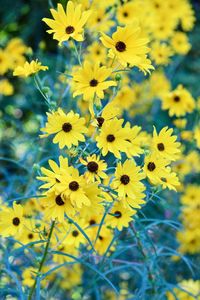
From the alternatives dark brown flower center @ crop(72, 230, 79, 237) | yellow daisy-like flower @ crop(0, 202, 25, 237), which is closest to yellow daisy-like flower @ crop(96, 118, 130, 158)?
yellow daisy-like flower @ crop(0, 202, 25, 237)

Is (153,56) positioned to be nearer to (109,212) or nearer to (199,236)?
(199,236)

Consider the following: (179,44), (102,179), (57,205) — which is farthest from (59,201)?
(179,44)

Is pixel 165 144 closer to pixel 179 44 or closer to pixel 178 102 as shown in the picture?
pixel 178 102

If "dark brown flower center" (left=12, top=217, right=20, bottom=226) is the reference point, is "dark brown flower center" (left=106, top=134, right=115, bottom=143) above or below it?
above

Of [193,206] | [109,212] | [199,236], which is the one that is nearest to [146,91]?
[193,206]

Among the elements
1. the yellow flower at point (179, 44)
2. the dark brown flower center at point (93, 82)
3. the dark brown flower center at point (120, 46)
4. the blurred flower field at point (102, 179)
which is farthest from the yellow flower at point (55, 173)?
the yellow flower at point (179, 44)

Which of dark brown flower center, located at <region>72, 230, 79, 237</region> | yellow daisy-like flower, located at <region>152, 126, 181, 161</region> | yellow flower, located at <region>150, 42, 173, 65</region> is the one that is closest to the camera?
yellow daisy-like flower, located at <region>152, 126, 181, 161</region>

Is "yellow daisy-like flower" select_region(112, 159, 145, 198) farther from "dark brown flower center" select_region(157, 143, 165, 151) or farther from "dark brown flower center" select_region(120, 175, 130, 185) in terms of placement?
"dark brown flower center" select_region(157, 143, 165, 151)
